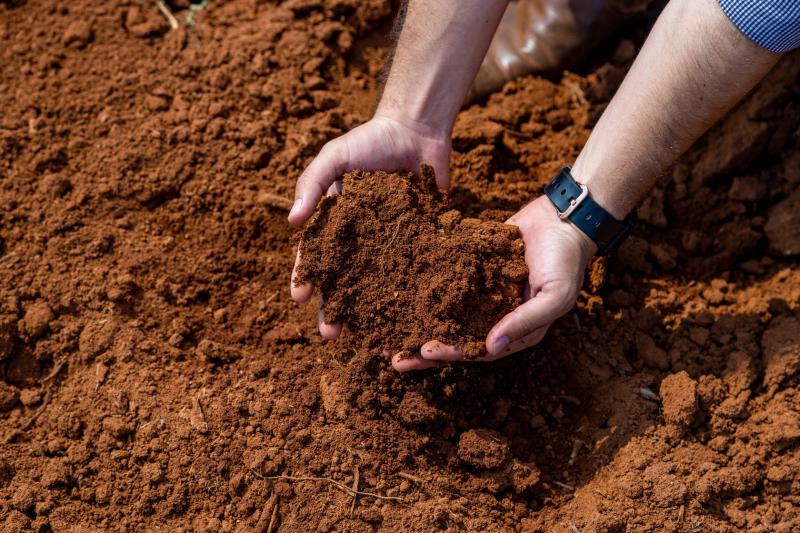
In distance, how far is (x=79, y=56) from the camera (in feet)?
11.3

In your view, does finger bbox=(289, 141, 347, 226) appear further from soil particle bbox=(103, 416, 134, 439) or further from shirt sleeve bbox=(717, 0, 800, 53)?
shirt sleeve bbox=(717, 0, 800, 53)

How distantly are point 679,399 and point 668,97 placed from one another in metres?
1.01

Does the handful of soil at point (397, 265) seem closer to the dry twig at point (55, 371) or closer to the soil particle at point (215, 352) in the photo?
the soil particle at point (215, 352)

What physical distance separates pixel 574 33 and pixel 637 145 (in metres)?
1.41

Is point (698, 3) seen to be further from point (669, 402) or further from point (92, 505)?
point (92, 505)

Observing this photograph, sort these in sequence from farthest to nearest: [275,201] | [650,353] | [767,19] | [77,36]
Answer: [77,36], [275,201], [650,353], [767,19]

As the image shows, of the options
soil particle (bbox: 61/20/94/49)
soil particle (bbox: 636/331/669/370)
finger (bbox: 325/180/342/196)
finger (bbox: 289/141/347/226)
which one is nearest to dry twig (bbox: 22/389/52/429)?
finger (bbox: 289/141/347/226)

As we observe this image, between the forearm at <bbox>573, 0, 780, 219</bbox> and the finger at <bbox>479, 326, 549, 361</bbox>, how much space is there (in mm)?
484

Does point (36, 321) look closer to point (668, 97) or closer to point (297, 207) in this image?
point (297, 207)

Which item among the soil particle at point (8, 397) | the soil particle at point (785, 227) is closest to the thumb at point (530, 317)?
the soil particle at point (785, 227)

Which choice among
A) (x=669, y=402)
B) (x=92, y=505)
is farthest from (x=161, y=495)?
(x=669, y=402)

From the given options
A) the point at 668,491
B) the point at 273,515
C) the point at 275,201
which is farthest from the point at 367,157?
the point at 668,491

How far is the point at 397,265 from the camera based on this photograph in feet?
7.95

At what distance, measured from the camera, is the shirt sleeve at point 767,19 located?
2.01 metres
